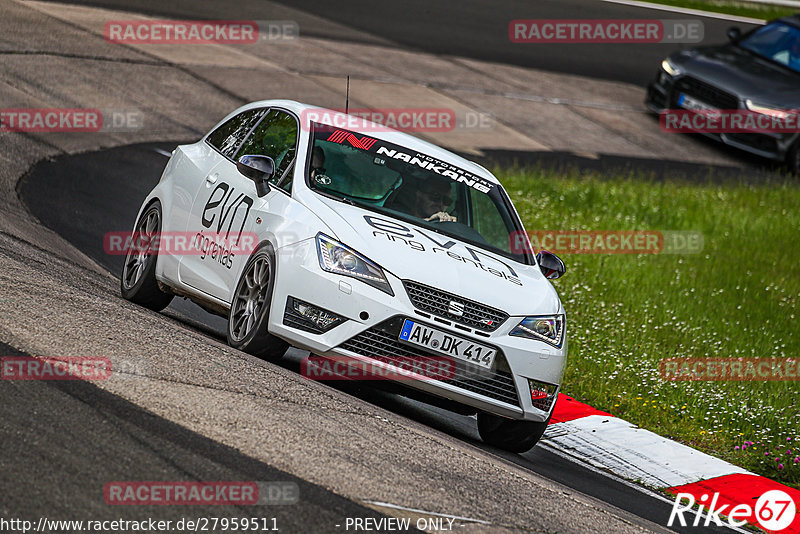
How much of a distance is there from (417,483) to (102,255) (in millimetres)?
6070

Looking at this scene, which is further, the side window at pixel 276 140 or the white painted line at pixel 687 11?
the white painted line at pixel 687 11

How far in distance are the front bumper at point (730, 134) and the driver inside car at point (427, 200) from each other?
42.2 ft

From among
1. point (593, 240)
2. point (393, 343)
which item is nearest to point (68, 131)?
point (593, 240)

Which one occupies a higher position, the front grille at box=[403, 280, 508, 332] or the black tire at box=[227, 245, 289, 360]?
the front grille at box=[403, 280, 508, 332]

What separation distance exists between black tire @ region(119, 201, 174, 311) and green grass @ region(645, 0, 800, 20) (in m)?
24.2

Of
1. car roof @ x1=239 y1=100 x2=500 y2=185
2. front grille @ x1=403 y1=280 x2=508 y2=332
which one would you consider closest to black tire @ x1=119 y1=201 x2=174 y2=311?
car roof @ x1=239 y1=100 x2=500 y2=185

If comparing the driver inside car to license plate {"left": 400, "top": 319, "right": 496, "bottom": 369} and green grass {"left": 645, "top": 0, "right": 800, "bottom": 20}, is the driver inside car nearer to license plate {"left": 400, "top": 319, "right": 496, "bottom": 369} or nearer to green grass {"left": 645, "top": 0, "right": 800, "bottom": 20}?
license plate {"left": 400, "top": 319, "right": 496, "bottom": 369}

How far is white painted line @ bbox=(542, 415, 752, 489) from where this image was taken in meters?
8.18

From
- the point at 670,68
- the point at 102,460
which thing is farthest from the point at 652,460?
the point at 670,68

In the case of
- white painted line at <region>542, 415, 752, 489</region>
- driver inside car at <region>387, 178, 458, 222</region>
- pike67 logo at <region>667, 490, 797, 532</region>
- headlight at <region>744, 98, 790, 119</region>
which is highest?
driver inside car at <region>387, 178, 458, 222</region>

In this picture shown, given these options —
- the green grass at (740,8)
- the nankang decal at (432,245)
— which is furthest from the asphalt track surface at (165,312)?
the green grass at (740,8)

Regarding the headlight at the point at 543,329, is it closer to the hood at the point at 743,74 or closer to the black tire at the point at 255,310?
the black tire at the point at 255,310

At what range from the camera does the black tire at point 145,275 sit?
8.91 m

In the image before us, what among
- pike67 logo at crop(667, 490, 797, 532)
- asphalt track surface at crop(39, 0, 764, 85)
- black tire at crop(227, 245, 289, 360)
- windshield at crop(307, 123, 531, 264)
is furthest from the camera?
asphalt track surface at crop(39, 0, 764, 85)
